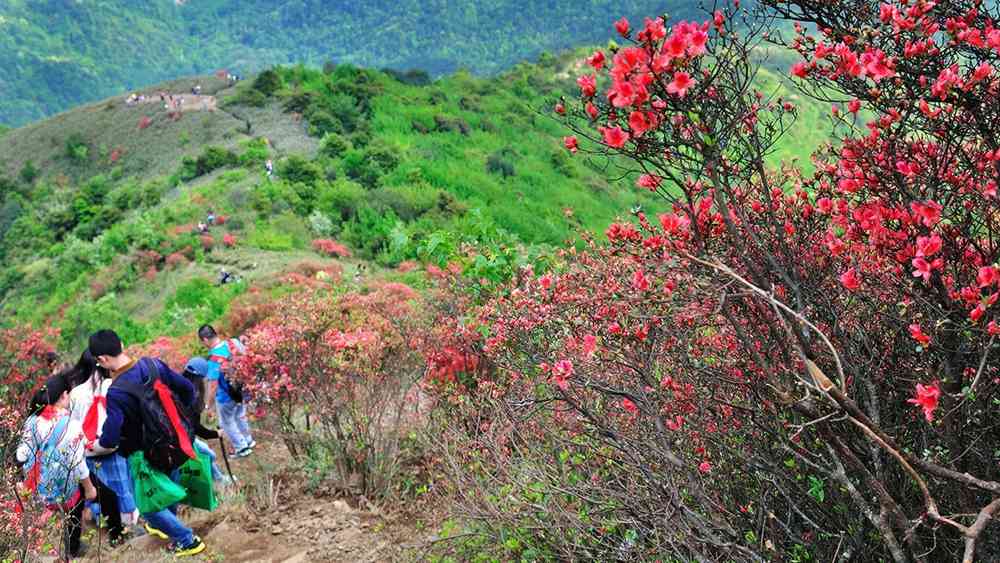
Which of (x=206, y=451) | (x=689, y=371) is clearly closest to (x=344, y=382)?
(x=206, y=451)

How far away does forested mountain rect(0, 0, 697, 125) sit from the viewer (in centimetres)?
9644

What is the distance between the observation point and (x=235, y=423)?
6895 mm

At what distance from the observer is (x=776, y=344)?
2600mm

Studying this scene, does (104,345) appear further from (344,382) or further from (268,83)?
(268,83)

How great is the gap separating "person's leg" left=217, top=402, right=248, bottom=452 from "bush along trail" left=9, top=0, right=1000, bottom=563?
1.07 feet

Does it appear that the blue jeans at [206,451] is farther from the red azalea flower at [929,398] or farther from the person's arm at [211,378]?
the red azalea flower at [929,398]

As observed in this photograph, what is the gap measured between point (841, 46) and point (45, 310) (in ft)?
63.3

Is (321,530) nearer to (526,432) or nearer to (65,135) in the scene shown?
(526,432)

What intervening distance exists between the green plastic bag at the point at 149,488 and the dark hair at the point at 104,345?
2.04ft

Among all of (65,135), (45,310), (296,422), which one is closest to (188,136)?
(65,135)

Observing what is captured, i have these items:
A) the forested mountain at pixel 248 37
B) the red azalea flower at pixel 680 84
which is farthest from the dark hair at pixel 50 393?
the forested mountain at pixel 248 37

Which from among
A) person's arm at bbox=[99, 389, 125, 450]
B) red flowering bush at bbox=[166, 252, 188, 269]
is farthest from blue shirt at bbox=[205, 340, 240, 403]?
red flowering bush at bbox=[166, 252, 188, 269]

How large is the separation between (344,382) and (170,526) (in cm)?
142

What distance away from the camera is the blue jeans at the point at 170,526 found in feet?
14.7
